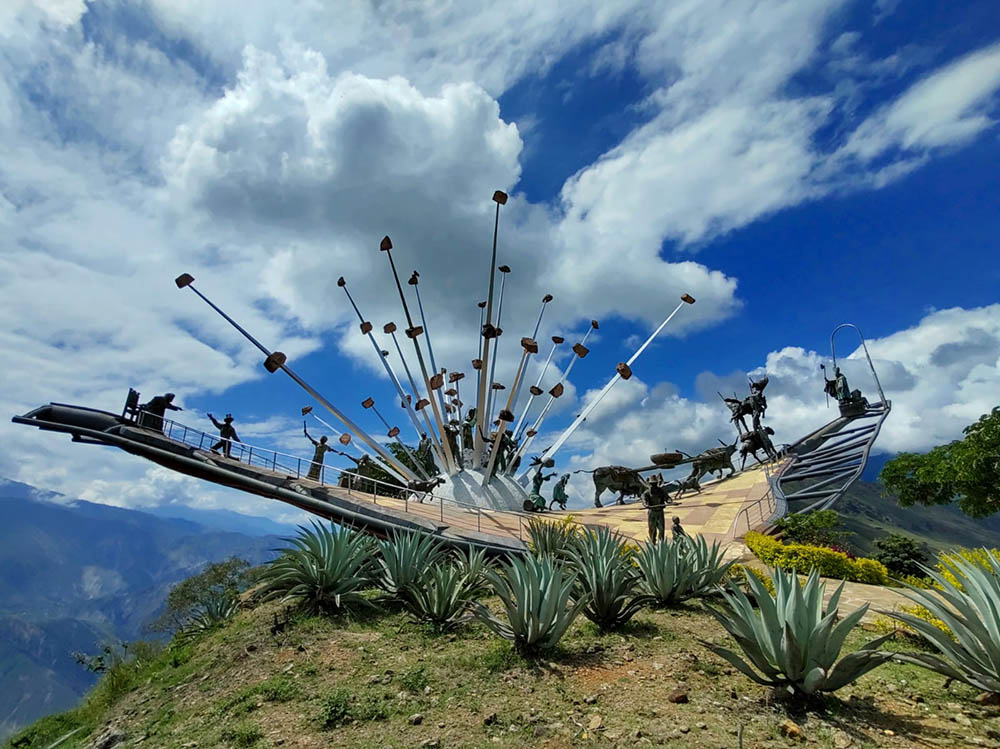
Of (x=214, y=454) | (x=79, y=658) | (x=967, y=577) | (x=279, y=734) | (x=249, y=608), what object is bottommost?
(x=79, y=658)

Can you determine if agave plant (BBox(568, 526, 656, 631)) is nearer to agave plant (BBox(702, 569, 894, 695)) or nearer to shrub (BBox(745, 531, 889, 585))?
agave plant (BBox(702, 569, 894, 695))

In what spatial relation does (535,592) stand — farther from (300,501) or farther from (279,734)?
(300,501)

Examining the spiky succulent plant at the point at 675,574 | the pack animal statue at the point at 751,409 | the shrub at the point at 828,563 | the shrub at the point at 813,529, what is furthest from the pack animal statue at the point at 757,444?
the spiky succulent plant at the point at 675,574

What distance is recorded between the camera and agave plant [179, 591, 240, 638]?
10.9 m

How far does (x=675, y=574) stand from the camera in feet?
29.0

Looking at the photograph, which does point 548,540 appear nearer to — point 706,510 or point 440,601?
point 440,601

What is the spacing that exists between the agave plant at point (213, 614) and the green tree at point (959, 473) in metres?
21.8

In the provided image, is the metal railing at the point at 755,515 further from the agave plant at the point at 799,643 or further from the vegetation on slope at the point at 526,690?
the agave plant at the point at 799,643

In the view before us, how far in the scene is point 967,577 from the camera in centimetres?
486

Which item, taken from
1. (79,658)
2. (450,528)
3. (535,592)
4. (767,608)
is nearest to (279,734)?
(535,592)

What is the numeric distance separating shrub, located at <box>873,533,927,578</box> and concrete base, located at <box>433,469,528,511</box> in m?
13.4

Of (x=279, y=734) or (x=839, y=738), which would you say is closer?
(x=839, y=738)

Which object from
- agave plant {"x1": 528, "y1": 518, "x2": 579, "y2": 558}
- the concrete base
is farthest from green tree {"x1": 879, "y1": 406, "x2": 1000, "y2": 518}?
the concrete base

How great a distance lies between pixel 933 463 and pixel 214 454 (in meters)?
25.3
